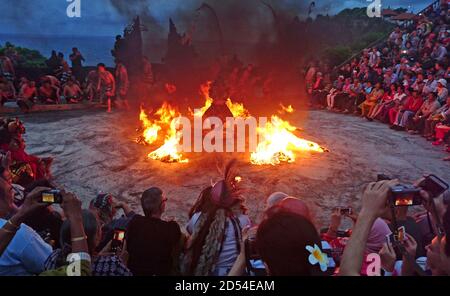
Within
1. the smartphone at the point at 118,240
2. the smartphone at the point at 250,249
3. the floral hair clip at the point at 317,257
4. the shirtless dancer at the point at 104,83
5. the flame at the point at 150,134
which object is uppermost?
the shirtless dancer at the point at 104,83

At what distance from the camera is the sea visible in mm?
14992

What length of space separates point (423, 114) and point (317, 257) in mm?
10161

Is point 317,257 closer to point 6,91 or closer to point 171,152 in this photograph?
point 171,152

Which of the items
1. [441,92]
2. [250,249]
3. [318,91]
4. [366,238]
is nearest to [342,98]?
[318,91]

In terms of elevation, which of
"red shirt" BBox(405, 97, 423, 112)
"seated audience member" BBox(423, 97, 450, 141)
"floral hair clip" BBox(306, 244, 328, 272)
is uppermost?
"red shirt" BBox(405, 97, 423, 112)

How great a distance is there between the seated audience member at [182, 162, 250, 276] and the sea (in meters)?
13.7

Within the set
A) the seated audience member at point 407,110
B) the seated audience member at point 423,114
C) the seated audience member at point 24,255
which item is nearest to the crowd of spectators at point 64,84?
the seated audience member at point 407,110

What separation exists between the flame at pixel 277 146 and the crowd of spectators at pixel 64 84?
716cm

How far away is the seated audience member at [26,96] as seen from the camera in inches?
505

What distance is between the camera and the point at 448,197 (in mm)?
2719

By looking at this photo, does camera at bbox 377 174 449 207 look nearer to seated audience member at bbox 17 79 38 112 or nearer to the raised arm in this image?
the raised arm

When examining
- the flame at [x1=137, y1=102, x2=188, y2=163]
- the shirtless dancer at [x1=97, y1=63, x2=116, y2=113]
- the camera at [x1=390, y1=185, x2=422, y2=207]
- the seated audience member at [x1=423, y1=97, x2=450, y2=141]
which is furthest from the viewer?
the shirtless dancer at [x1=97, y1=63, x2=116, y2=113]

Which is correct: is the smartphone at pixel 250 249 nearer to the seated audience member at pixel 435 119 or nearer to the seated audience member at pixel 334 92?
the seated audience member at pixel 435 119

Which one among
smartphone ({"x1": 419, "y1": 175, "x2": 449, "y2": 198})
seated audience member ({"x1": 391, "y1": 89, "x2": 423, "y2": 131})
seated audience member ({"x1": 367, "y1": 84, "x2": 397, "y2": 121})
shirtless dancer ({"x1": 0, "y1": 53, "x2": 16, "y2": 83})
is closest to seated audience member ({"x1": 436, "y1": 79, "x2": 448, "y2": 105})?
seated audience member ({"x1": 391, "y1": 89, "x2": 423, "y2": 131})
